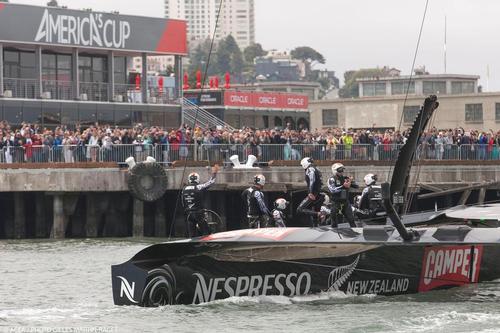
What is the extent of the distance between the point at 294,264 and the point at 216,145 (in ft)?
66.5

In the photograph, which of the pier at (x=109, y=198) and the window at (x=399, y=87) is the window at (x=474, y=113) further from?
the pier at (x=109, y=198)

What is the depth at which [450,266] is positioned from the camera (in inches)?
876

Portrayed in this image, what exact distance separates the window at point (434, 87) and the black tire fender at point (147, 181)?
58.0 metres

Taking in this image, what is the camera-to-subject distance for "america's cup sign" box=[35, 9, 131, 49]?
52.6 m

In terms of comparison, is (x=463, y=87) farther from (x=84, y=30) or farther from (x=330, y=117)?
(x=84, y=30)

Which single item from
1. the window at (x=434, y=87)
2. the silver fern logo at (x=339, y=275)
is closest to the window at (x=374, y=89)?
the window at (x=434, y=87)

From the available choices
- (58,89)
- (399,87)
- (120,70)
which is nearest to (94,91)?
(58,89)

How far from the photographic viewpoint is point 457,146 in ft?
144

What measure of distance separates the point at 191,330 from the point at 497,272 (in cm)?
641

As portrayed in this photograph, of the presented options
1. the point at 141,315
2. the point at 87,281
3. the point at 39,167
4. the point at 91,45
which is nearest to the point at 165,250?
the point at 141,315

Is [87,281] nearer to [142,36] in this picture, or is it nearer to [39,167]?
[39,167]

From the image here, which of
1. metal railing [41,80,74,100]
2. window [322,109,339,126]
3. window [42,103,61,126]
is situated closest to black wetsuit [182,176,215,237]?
window [42,103,61,126]

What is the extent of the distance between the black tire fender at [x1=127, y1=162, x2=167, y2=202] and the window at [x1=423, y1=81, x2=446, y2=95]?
2282 inches

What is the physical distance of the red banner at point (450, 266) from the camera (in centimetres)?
2189
